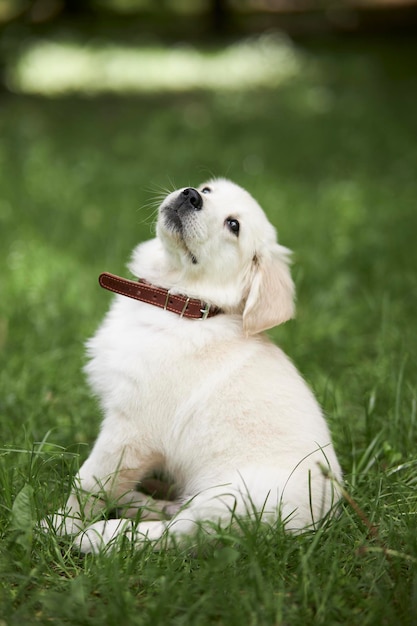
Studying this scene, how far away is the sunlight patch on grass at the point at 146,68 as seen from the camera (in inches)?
484

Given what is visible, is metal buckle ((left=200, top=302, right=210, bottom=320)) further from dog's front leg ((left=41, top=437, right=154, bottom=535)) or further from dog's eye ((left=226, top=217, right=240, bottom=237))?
dog's front leg ((left=41, top=437, right=154, bottom=535))

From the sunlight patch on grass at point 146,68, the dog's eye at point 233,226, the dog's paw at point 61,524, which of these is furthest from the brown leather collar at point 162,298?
the sunlight patch on grass at point 146,68

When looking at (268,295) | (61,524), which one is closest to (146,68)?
(268,295)

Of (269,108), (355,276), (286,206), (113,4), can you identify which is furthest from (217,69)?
(113,4)

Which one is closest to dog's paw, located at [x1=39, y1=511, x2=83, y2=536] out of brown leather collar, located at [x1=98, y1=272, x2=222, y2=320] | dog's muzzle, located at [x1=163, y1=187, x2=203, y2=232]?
brown leather collar, located at [x1=98, y1=272, x2=222, y2=320]

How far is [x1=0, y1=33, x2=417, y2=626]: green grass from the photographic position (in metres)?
2.03

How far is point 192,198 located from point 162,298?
0.37 m

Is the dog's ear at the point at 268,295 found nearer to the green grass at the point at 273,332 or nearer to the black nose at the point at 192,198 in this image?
the black nose at the point at 192,198

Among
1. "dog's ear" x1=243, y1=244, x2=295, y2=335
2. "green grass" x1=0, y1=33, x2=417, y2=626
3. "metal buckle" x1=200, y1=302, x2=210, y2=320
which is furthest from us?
"metal buckle" x1=200, y1=302, x2=210, y2=320

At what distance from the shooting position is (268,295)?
8.59 ft

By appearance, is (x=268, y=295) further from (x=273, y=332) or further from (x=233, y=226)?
(x=273, y=332)

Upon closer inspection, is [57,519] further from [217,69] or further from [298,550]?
[217,69]

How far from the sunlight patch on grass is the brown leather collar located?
946cm

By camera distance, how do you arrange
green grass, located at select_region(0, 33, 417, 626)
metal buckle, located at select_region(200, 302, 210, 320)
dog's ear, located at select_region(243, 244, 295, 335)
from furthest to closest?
metal buckle, located at select_region(200, 302, 210, 320) < dog's ear, located at select_region(243, 244, 295, 335) < green grass, located at select_region(0, 33, 417, 626)
